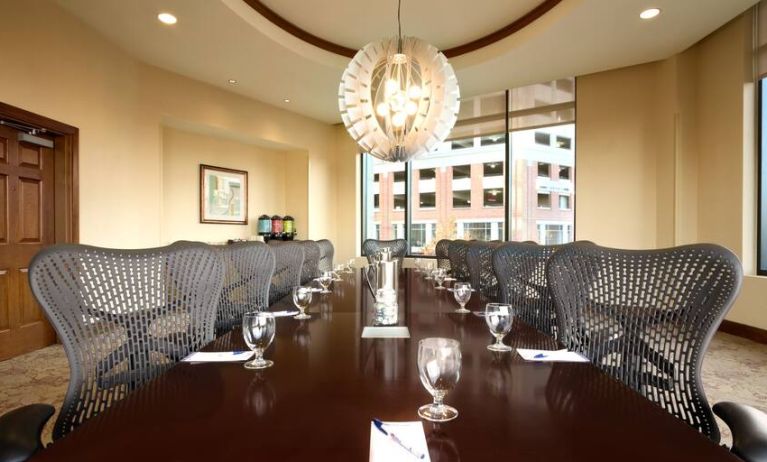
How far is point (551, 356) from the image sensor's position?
113cm

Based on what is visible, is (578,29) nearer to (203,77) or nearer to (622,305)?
(622,305)

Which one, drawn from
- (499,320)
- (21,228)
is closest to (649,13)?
(499,320)

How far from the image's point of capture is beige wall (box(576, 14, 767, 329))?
4.10 metres

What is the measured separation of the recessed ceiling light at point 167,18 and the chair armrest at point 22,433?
13.0 ft

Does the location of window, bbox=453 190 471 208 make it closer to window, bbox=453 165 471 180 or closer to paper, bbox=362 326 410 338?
window, bbox=453 165 471 180

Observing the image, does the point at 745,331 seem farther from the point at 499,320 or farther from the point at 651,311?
the point at 499,320

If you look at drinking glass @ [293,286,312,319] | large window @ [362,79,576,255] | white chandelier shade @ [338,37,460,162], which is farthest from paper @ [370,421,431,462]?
large window @ [362,79,576,255]

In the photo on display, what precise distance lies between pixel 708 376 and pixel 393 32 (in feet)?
14.1

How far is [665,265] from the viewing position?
1.26 meters

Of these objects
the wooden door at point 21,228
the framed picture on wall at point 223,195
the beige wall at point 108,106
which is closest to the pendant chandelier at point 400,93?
the beige wall at point 108,106

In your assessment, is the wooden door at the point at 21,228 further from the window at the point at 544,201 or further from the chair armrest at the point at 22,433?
the window at the point at 544,201

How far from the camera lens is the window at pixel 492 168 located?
251 inches

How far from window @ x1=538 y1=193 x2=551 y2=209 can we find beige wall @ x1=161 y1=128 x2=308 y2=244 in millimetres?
3778

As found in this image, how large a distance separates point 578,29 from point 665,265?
3.60m
